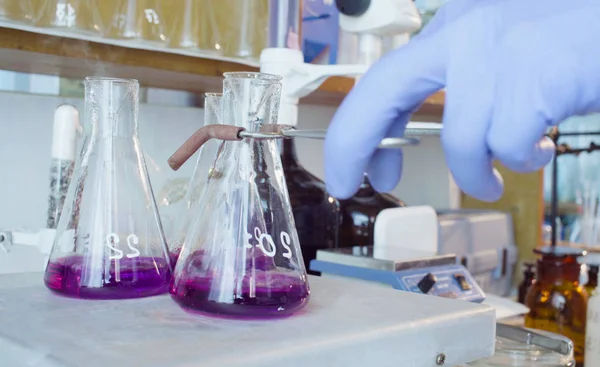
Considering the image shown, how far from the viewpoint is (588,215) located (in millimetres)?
2863

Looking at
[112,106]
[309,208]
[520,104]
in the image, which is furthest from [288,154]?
[520,104]

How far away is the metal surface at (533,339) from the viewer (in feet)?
3.02

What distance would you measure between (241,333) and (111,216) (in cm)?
24

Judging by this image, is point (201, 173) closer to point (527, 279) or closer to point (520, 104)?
point (520, 104)

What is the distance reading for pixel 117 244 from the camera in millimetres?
717

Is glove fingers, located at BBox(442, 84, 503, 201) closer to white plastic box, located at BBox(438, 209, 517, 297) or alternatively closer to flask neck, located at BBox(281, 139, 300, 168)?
flask neck, located at BBox(281, 139, 300, 168)

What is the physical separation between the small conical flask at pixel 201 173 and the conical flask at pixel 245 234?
0.16 meters

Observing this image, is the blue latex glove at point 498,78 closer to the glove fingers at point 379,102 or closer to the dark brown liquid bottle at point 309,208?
the glove fingers at point 379,102

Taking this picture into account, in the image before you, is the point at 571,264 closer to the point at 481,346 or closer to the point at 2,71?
the point at 481,346

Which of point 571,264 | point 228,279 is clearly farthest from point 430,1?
point 228,279

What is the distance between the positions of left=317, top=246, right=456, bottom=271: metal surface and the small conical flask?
0.92 ft

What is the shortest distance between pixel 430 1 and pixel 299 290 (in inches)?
47.7

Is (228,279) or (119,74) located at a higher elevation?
(119,74)

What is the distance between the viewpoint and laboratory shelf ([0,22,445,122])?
0.92 metres
